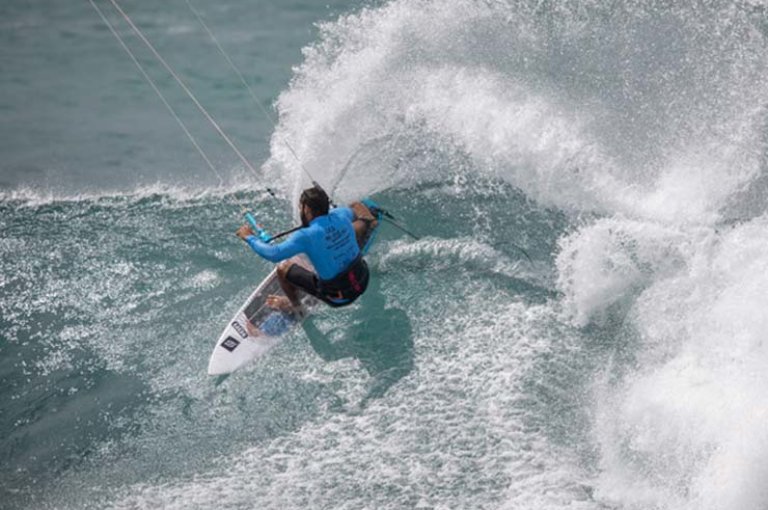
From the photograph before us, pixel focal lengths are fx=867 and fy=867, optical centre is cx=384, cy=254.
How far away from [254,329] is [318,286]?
2.68 feet

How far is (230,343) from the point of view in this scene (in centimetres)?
890

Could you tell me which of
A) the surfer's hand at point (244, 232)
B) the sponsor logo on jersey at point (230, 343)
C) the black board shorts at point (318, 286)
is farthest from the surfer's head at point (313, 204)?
the sponsor logo on jersey at point (230, 343)

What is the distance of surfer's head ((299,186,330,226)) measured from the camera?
863 cm

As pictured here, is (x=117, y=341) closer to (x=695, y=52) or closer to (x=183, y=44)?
(x=183, y=44)

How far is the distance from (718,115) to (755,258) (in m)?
3.34

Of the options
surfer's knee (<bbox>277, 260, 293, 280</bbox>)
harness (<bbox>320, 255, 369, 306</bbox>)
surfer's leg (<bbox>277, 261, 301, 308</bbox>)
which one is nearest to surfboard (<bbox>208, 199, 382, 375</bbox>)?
surfer's leg (<bbox>277, 261, 301, 308</bbox>)

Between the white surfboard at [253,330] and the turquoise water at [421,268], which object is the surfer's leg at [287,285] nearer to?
the white surfboard at [253,330]

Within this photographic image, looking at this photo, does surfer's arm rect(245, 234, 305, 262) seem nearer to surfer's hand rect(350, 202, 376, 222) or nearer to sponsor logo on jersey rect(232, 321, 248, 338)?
sponsor logo on jersey rect(232, 321, 248, 338)

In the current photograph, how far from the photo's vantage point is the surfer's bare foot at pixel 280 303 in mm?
9328

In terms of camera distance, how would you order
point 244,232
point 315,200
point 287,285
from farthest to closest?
point 287,285, point 244,232, point 315,200

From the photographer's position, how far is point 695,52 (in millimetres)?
11852

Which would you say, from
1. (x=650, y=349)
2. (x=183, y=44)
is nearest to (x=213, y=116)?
(x=183, y=44)

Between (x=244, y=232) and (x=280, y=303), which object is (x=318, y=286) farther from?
(x=244, y=232)

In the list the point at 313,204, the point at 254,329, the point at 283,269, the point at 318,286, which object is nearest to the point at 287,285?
the point at 283,269
